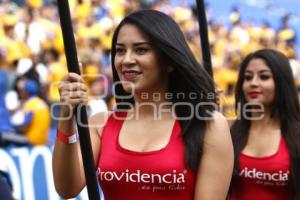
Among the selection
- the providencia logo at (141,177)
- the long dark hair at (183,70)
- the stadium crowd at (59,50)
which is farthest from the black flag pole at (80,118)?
the stadium crowd at (59,50)

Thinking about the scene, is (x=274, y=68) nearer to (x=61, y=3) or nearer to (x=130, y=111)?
(x=130, y=111)

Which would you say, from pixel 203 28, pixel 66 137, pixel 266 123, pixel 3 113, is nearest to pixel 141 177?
pixel 66 137

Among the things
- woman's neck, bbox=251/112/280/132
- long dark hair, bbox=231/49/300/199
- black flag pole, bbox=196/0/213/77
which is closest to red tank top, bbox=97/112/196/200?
black flag pole, bbox=196/0/213/77

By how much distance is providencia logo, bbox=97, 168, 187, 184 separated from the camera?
8.17 feet

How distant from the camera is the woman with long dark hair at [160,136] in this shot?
8.24 feet

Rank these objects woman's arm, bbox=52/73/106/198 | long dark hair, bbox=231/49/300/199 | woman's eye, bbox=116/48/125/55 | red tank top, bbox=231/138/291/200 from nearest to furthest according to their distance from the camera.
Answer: woman's arm, bbox=52/73/106/198 → woman's eye, bbox=116/48/125/55 → red tank top, bbox=231/138/291/200 → long dark hair, bbox=231/49/300/199

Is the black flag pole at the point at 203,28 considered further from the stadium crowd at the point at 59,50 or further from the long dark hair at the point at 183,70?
the stadium crowd at the point at 59,50

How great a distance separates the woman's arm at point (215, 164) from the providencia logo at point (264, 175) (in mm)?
1217

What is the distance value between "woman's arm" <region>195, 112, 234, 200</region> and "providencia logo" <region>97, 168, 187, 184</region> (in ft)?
0.24

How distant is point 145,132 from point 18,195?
3.64m

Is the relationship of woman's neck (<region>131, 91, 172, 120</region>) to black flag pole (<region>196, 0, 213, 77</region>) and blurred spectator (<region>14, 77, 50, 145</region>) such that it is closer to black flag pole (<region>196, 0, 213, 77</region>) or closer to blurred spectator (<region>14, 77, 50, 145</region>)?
black flag pole (<region>196, 0, 213, 77</region>)

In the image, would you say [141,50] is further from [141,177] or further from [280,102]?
[280,102]

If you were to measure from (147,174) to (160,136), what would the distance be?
0.16m

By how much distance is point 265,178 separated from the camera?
3738mm
